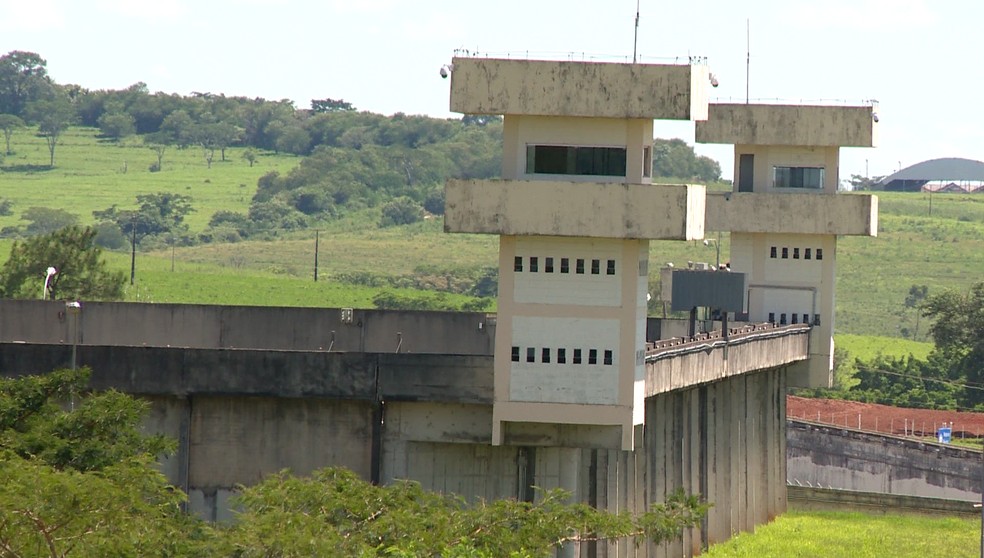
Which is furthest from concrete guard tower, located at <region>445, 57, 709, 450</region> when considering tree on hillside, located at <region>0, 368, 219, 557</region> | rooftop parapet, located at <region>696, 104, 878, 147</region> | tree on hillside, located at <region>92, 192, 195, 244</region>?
tree on hillside, located at <region>92, 192, 195, 244</region>

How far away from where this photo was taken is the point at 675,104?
137 feet

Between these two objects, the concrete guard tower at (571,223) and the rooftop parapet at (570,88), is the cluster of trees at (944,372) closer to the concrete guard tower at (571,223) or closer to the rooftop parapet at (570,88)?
the concrete guard tower at (571,223)

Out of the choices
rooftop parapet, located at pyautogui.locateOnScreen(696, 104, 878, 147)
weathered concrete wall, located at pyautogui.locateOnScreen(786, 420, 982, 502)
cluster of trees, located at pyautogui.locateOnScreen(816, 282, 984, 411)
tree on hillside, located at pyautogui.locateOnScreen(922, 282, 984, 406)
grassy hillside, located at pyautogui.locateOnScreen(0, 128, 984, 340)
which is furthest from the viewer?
grassy hillside, located at pyautogui.locateOnScreen(0, 128, 984, 340)

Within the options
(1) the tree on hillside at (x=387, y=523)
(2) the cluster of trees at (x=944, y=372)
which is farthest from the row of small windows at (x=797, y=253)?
(2) the cluster of trees at (x=944, y=372)

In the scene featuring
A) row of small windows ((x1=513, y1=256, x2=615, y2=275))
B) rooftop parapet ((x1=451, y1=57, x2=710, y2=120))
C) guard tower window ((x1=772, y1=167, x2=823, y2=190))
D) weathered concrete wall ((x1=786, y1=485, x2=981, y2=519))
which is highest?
rooftop parapet ((x1=451, y1=57, x2=710, y2=120))

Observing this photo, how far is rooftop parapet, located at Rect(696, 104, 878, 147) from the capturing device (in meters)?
68.2

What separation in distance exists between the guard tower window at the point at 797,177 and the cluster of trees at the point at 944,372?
35.5 meters

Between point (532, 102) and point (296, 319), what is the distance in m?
22.7

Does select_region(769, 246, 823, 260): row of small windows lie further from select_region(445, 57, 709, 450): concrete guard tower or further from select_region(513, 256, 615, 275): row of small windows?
select_region(513, 256, 615, 275): row of small windows

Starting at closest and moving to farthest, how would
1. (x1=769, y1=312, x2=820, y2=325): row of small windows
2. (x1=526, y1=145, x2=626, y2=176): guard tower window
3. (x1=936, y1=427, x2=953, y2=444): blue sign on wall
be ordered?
(x1=526, y1=145, x2=626, y2=176): guard tower window → (x1=769, y1=312, x2=820, y2=325): row of small windows → (x1=936, y1=427, x2=953, y2=444): blue sign on wall

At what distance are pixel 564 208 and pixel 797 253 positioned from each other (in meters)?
29.6

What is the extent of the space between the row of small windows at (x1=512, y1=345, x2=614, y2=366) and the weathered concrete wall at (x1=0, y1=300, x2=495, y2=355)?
20.7 m

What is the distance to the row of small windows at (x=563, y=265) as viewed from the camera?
42.7 metres

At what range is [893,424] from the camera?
96375mm
